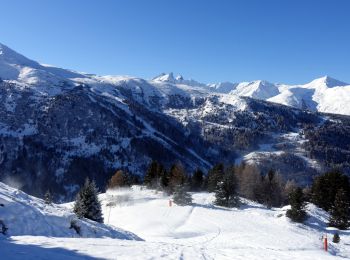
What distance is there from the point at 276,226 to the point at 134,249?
37.1m

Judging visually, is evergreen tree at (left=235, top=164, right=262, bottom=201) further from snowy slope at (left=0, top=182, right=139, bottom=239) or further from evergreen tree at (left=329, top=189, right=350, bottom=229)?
snowy slope at (left=0, top=182, right=139, bottom=239)

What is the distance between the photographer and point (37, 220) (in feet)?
93.7

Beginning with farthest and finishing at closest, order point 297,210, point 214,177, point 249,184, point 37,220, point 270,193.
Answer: point 249,184
point 270,193
point 214,177
point 297,210
point 37,220

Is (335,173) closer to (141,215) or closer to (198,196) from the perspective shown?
(198,196)

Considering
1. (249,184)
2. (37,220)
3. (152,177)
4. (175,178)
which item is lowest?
(249,184)

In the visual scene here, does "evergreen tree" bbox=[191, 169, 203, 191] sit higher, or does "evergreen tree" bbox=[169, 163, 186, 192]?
"evergreen tree" bbox=[169, 163, 186, 192]

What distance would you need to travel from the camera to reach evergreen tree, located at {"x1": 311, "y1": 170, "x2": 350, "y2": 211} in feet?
255

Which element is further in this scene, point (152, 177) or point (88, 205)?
point (152, 177)

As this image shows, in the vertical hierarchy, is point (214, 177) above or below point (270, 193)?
above

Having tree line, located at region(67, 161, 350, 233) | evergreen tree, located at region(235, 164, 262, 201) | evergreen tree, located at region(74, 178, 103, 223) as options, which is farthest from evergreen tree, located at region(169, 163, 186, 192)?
evergreen tree, located at region(74, 178, 103, 223)

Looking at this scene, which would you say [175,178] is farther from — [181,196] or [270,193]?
[270,193]

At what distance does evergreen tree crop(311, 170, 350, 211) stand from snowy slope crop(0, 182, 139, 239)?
54824 mm

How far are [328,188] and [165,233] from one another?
133 feet

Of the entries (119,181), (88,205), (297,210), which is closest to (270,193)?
(119,181)
